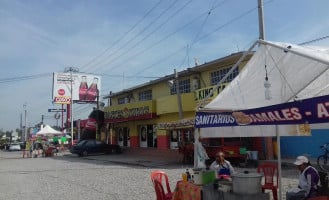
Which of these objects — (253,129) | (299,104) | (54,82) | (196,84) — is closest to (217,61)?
(196,84)

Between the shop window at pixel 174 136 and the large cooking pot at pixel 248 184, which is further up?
the shop window at pixel 174 136

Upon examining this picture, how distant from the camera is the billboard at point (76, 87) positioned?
56500 mm

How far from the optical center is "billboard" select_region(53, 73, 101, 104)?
5650 cm

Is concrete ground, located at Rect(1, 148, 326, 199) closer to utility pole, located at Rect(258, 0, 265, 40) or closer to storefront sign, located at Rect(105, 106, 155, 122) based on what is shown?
storefront sign, located at Rect(105, 106, 155, 122)

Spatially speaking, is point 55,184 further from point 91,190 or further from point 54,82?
point 54,82

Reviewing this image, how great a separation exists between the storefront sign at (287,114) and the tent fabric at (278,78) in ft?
1.71

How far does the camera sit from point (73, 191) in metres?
14.2

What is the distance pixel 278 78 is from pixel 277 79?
33mm

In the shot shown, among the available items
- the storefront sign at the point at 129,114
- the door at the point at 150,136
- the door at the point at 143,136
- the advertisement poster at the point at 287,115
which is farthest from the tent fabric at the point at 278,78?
the door at the point at 143,136

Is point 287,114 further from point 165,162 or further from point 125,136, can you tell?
point 125,136

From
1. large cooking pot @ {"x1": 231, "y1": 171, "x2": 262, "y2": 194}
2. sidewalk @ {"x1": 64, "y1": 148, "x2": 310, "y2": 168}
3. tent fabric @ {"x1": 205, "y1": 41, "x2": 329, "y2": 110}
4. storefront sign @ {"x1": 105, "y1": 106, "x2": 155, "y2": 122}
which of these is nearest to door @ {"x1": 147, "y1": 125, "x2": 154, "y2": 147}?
sidewalk @ {"x1": 64, "y1": 148, "x2": 310, "y2": 168}

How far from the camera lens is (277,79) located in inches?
349

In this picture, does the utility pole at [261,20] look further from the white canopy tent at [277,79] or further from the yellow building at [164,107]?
the white canopy tent at [277,79]

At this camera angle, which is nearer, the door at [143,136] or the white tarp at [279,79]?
the white tarp at [279,79]
